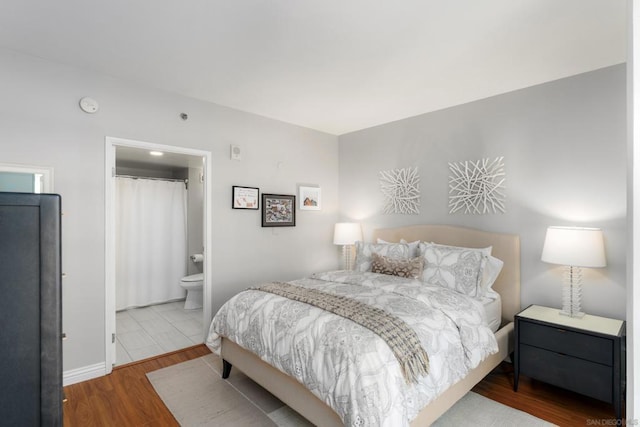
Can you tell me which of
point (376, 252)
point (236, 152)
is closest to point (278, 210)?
point (236, 152)

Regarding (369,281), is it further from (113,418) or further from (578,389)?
(113,418)

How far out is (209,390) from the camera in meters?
2.57

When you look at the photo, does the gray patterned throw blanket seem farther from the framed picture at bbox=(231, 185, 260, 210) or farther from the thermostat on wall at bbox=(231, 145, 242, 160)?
the thermostat on wall at bbox=(231, 145, 242, 160)

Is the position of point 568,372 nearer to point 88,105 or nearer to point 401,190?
point 401,190

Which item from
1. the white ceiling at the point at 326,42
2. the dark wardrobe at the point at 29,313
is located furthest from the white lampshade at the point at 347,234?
the dark wardrobe at the point at 29,313

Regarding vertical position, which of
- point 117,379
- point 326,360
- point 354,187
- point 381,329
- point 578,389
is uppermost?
point 354,187

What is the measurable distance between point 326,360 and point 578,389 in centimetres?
184

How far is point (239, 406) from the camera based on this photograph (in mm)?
2352

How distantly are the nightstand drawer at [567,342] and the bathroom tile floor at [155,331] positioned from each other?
3088 millimetres

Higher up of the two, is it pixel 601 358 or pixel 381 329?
pixel 381 329

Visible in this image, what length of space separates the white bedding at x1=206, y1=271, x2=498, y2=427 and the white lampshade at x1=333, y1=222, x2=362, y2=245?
4.69 feet

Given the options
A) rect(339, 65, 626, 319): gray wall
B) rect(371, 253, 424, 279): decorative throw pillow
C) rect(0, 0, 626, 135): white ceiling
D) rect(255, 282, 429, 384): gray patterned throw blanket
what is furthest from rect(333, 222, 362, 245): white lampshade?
rect(255, 282, 429, 384): gray patterned throw blanket

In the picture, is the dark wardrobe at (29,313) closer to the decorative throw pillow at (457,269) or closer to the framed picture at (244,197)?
the decorative throw pillow at (457,269)

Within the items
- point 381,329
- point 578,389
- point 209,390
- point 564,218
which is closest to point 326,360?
point 381,329
